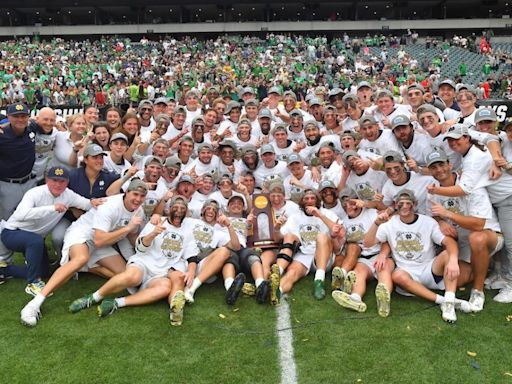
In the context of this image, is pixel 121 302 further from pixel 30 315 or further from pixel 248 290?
pixel 248 290

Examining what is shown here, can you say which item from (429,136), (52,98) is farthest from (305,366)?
(52,98)

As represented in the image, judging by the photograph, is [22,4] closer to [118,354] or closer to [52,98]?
[52,98]

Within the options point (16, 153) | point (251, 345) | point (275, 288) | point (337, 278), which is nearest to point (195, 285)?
point (275, 288)

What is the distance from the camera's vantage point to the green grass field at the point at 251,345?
412 cm

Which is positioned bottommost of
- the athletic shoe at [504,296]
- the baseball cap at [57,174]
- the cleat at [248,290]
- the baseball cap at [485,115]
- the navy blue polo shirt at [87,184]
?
the athletic shoe at [504,296]

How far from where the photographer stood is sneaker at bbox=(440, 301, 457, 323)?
4903 millimetres

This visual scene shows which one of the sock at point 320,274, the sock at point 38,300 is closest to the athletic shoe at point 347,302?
the sock at point 320,274

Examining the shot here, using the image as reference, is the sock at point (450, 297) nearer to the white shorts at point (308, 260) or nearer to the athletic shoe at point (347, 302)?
the athletic shoe at point (347, 302)

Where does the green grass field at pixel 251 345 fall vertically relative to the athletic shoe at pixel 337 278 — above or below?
below

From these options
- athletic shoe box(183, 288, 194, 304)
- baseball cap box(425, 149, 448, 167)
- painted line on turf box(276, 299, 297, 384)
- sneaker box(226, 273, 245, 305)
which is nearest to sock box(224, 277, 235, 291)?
sneaker box(226, 273, 245, 305)

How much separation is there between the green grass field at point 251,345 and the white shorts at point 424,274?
0.80 ft

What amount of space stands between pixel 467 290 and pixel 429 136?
6.91ft

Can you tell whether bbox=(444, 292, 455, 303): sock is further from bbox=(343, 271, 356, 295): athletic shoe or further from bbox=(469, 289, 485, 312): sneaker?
bbox=(343, 271, 356, 295): athletic shoe

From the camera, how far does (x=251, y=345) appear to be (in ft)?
15.2
